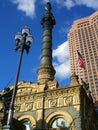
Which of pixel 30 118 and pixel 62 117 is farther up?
pixel 30 118

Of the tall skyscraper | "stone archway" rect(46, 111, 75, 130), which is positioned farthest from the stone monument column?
the tall skyscraper

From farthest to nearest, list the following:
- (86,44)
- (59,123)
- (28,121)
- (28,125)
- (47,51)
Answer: (86,44) → (47,51) → (28,121) → (28,125) → (59,123)

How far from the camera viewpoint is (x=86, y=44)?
122 meters

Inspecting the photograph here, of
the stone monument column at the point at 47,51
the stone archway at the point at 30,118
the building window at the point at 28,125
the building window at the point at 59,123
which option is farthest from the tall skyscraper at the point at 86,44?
the building window at the point at 59,123

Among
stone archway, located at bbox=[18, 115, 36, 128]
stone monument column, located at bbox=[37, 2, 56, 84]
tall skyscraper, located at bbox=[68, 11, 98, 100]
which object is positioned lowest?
stone archway, located at bbox=[18, 115, 36, 128]

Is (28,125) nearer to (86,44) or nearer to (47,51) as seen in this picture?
(47,51)

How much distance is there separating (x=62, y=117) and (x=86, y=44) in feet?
322

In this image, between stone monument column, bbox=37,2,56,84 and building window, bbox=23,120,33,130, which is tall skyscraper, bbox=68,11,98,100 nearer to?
stone monument column, bbox=37,2,56,84

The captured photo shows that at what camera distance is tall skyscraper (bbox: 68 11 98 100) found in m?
107

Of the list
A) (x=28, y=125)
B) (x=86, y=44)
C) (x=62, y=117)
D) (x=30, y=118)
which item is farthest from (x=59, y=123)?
(x=86, y=44)

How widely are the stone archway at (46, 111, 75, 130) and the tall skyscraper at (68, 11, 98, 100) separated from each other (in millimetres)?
76115

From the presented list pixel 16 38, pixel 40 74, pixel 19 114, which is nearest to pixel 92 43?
pixel 40 74

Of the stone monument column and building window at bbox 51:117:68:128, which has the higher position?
the stone monument column

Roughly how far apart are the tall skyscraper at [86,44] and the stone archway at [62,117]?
76.1 m
